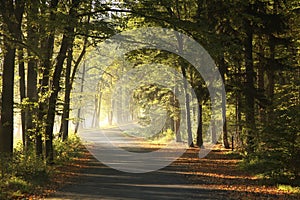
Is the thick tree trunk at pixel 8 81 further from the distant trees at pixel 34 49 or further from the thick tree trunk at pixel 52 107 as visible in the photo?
the thick tree trunk at pixel 52 107

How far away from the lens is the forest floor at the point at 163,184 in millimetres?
11391

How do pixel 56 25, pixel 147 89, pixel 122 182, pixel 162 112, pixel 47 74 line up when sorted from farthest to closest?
pixel 162 112 → pixel 147 89 → pixel 47 74 → pixel 56 25 → pixel 122 182

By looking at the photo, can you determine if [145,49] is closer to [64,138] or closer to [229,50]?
[64,138]

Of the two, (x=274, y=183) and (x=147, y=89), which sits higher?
(x=147, y=89)

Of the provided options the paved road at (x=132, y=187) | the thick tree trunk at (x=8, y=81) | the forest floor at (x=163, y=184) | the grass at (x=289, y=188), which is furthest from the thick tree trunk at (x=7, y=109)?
the grass at (x=289, y=188)

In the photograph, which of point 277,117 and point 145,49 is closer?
point 277,117

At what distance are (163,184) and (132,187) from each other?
1.32m

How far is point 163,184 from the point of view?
13.6 m

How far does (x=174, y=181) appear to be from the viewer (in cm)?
1449

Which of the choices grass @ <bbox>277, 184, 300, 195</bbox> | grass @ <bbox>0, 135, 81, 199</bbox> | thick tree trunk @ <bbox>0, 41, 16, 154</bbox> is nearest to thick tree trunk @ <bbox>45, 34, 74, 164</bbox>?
grass @ <bbox>0, 135, 81, 199</bbox>

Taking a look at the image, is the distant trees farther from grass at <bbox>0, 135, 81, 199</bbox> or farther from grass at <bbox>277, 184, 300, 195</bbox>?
grass at <bbox>277, 184, 300, 195</bbox>

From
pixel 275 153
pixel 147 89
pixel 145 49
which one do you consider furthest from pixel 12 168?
pixel 147 89

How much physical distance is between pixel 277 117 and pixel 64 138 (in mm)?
19755

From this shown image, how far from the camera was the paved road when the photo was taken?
11141 millimetres
